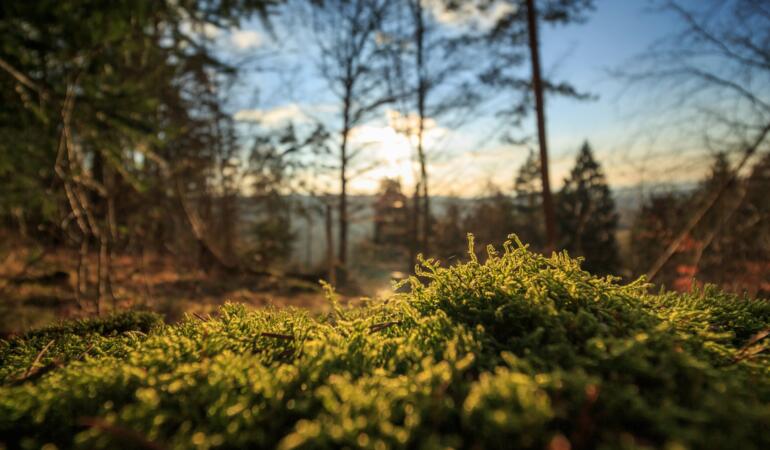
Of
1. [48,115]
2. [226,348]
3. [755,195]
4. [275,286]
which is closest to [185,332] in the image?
[226,348]

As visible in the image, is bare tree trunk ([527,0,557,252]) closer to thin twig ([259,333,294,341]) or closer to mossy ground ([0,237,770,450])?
mossy ground ([0,237,770,450])

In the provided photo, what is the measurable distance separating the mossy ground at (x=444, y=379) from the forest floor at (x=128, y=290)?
19.5 ft

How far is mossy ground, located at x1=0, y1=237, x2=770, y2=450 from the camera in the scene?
800 millimetres

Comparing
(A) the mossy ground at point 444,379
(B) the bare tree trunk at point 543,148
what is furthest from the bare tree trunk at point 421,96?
(A) the mossy ground at point 444,379

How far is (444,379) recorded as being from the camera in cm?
92

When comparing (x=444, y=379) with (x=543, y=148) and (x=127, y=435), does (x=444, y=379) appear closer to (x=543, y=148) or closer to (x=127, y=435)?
(x=127, y=435)

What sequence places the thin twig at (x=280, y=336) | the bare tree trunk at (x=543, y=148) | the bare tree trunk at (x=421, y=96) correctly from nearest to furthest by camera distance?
the thin twig at (x=280, y=336)
the bare tree trunk at (x=543, y=148)
the bare tree trunk at (x=421, y=96)

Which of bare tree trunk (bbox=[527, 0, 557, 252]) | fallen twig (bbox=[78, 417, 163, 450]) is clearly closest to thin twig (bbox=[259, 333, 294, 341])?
fallen twig (bbox=[78, 417, 163, 450])

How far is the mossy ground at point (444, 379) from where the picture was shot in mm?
800

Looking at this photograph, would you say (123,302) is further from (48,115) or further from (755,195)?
(755,195)

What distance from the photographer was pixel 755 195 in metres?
11.5

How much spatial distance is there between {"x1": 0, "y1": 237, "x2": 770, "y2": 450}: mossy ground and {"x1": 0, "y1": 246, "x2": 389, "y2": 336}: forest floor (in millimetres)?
5947

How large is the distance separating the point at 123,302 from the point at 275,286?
5650 millimetres

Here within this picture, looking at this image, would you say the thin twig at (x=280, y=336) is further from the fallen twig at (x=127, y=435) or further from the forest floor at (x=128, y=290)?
the forest floor at (x=128, y=290)
